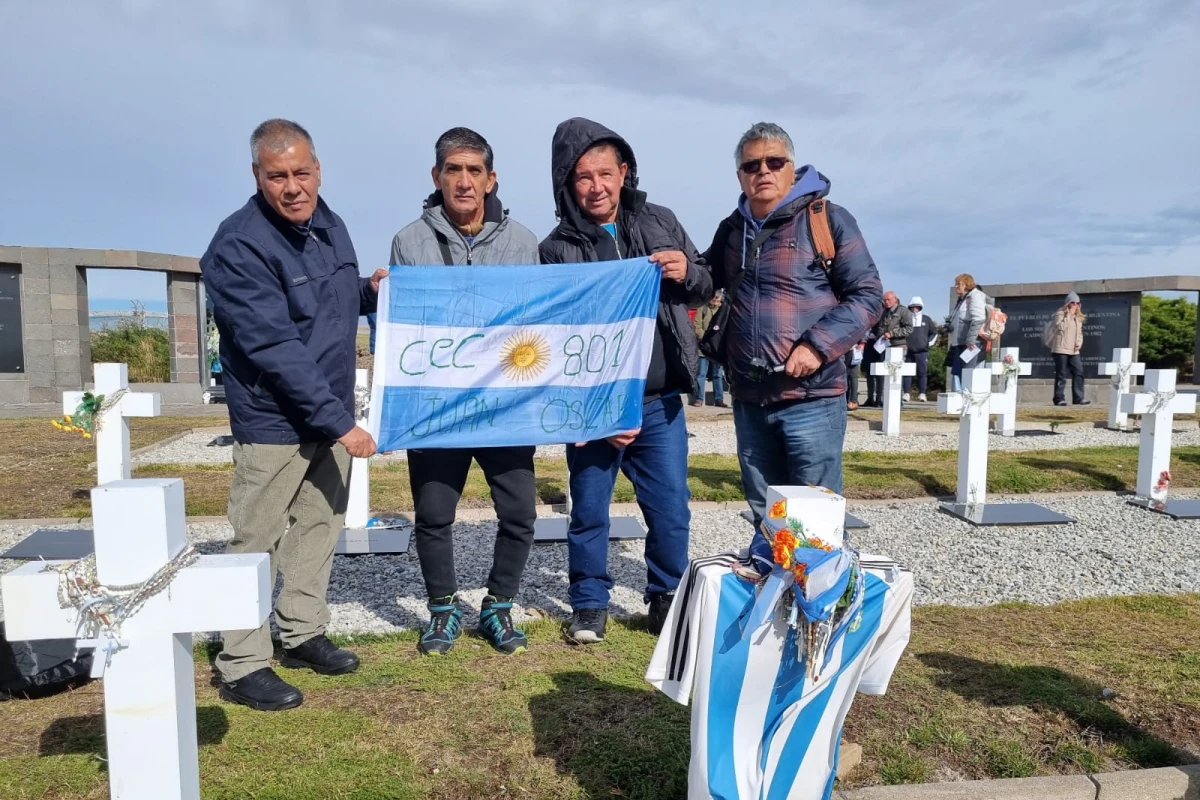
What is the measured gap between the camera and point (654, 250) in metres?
3.79

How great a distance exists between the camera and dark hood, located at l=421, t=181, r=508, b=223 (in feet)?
12.0

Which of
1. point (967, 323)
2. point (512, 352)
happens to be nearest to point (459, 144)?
point (512, 352)

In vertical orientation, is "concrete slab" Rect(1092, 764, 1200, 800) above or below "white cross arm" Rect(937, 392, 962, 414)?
below

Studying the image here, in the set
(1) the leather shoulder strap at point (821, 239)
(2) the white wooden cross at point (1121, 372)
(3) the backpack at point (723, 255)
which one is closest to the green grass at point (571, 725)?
(3) the backpack at point (723, 255)

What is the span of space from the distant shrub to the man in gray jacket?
1814cm

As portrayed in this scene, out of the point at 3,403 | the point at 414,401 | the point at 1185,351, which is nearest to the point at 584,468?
the point at 414,401

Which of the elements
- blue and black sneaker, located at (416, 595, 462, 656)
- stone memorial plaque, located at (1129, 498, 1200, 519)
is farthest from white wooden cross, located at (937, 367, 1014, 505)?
blue and black sneaker, located at (416, 595, 462, 656)

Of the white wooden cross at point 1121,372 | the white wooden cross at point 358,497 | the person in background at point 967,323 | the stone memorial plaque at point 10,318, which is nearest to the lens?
the white wooden cross at point 358,497

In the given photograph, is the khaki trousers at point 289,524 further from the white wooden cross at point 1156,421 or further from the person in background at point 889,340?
the person in background at point 889,340

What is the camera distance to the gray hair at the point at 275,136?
3010 millimetres

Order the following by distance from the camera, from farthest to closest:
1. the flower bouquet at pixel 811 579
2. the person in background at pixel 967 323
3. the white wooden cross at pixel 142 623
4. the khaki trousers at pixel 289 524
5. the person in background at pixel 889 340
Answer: the person in background at pixel 967 323, the person in background at pixel 889 340, the khaki trousers at pixel 289 524, the flower bouquet at pixel 811 579, the white wooden cross at pixel 142 623

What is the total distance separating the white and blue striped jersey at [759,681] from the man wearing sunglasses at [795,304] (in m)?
1.19

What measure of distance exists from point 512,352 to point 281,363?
1.10 meters

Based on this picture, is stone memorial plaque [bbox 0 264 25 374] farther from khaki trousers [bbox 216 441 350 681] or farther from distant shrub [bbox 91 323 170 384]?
khaki trousers [bbox 216 441 350 681]
